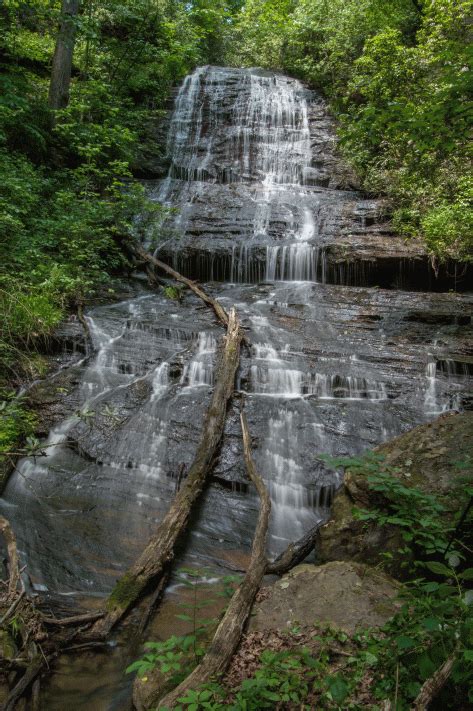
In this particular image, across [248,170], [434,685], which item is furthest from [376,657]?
[248,170]

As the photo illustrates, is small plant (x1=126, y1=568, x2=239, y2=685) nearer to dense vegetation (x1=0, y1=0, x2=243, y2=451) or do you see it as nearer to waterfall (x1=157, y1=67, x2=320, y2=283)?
dense vegetation (x1=0, y1=0, x2=243, y2=451)

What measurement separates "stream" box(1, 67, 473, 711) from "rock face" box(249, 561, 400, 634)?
0.94m

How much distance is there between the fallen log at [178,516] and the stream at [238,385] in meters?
0.20

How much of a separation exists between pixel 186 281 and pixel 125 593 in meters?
7.55

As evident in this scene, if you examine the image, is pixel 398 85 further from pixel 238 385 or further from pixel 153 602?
pixel 153 602

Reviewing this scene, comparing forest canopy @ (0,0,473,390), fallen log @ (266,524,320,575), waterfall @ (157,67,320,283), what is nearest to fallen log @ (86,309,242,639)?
fallen log @ (266,524,320,575)

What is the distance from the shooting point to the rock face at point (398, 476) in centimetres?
351

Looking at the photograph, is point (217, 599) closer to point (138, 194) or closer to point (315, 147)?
point (138, 194)

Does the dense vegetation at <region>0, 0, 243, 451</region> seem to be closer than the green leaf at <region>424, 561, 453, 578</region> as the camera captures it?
No

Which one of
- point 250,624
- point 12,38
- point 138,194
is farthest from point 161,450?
point 12,38

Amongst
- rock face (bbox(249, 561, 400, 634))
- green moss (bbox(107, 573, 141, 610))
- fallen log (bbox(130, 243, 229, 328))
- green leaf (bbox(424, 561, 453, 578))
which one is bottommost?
green moss (bbox(107, 573, 141, 610))

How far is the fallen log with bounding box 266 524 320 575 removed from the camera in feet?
12.6

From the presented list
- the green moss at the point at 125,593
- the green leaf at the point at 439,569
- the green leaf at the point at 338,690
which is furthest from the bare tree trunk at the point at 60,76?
the green leaf at the point at 338,690

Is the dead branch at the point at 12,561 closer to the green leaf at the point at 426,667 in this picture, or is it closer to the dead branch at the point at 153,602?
the dead branch at the point at 153,602
